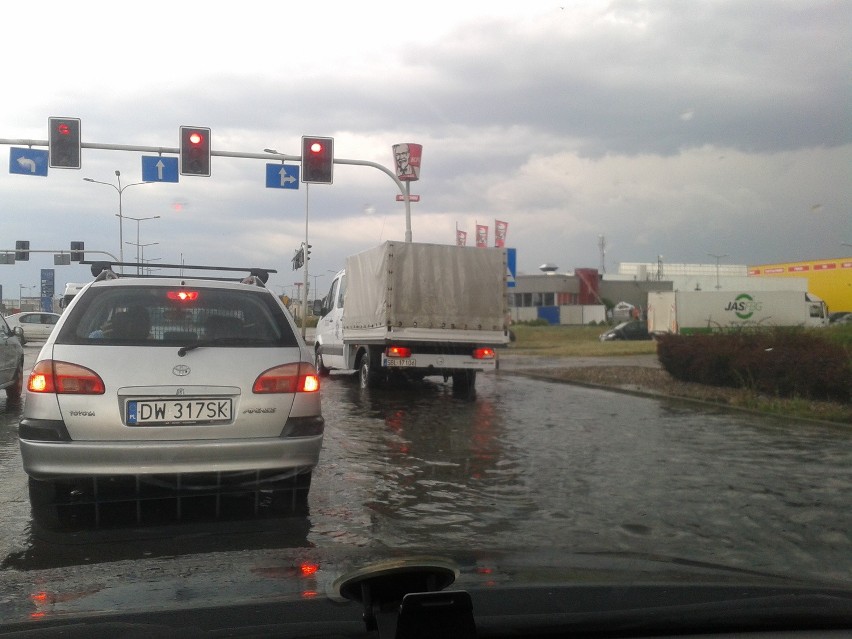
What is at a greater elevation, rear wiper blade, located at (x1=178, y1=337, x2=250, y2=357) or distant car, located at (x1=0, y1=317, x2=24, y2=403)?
rear wiper blade, located at (x1=178, y1=337, x2=250, y2=357)

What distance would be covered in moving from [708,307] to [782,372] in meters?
31.3

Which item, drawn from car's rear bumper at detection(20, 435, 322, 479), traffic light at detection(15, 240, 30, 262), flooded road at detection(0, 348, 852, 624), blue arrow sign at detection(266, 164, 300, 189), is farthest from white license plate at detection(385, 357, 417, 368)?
traffic light at detection(15, 240, 30, 262)

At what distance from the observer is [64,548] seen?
16.5ft

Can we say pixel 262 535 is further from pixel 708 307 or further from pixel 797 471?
pixel 708 307

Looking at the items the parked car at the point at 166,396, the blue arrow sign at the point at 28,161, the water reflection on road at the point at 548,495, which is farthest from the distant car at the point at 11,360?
the parked car at the point at 166,396

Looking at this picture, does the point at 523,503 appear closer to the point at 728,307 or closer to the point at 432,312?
the point at 432,312

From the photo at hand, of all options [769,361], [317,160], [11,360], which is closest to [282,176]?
[317,160]

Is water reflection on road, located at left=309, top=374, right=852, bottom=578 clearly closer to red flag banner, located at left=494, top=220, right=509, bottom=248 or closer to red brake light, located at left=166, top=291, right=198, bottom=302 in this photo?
red brake light, located at left=166, top=291, right=198, bottom=302

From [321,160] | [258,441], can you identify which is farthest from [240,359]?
[321,160]

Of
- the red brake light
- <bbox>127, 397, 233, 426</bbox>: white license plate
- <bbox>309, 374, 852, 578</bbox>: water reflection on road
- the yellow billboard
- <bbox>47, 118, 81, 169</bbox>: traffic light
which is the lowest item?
<bbox>309, 374, 852, 578</bbox>: water reflection on road

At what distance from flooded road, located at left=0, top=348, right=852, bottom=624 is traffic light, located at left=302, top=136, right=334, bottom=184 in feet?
33.2

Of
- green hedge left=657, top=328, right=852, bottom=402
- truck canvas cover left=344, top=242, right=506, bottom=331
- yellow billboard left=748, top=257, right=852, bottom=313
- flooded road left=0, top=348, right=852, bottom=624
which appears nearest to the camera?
flooded road left=0, top=348, right=852, bottom=624

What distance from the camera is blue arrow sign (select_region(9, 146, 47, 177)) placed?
2041cm

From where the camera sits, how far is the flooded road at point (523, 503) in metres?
4.89
